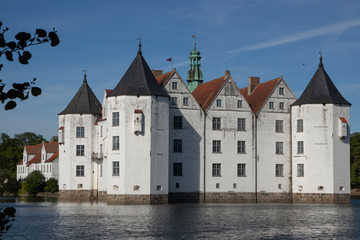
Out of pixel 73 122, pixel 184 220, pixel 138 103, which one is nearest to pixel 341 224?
pixel 184 220

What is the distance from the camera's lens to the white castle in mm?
49406

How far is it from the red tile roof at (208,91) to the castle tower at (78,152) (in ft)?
41.1

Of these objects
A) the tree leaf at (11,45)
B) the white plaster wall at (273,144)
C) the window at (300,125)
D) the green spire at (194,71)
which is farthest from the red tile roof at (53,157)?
the tree leaf at (11,45)

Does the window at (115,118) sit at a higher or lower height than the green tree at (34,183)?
Result: higher

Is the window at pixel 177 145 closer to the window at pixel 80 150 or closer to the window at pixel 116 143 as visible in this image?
the window at pixel 116 143

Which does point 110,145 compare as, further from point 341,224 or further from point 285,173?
point 341,224

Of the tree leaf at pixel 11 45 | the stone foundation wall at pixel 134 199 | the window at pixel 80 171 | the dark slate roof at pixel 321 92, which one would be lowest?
the stone foundation wall at pixel 134 199

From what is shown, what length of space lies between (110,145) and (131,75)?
6710 mm

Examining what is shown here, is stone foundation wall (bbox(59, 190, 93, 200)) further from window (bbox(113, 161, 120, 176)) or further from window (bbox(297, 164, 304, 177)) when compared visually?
window (bbox(297, 164, 304, 177))

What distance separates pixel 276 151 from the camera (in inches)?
2260

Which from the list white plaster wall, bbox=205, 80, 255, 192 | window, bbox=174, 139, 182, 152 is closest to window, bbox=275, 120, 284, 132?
white plaster wall, bbox=205, 80, 255, 192

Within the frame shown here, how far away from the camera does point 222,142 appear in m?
55.8

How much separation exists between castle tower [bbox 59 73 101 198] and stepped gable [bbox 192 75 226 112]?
1253 centimetres

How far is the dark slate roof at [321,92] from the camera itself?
54.5 metres
